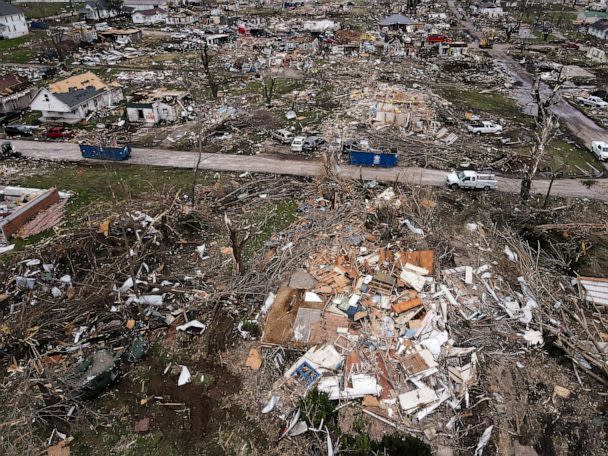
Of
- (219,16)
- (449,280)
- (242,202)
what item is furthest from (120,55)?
(449,280)

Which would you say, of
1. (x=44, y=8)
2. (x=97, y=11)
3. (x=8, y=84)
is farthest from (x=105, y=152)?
(x=44, y=8)

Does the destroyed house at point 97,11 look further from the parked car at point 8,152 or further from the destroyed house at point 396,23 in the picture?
the parked car at point 8,152

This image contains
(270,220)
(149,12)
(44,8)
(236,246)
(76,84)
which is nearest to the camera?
(236,246)

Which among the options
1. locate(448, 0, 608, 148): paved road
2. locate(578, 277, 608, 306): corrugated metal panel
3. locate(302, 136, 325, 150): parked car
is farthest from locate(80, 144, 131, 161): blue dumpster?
locate(448, 0, 608, 148): paved road

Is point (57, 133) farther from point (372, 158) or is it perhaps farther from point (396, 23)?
point (396, 23)

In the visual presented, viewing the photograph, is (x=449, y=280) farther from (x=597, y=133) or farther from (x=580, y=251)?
(x=597, y=133)

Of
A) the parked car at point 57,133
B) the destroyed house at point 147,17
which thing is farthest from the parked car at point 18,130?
the destroyed house at point 147,17

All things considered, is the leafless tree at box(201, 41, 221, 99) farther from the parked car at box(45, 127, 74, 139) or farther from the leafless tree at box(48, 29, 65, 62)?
the leafless tree at box(48, 29, 65, 62)
